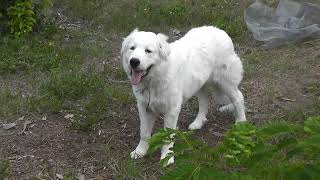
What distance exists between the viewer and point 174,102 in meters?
4.62

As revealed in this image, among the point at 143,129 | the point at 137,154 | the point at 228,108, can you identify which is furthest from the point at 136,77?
the point at 228,108

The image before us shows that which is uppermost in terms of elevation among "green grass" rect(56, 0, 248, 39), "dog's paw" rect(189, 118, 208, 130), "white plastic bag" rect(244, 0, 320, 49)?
"dog's paw" rect(189, 118, 208, 130)

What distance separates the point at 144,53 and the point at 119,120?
1340 mm

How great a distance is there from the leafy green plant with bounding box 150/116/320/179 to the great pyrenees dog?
2079 millimetres

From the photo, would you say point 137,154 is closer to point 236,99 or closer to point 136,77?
point 136,77

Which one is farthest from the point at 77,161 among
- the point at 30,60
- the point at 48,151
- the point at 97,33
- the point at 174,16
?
the point at 174,16

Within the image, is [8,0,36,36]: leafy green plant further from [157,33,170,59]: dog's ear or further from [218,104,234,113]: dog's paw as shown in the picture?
[157,33,170,59]: dog's ear

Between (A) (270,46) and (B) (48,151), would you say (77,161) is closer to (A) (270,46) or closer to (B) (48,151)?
(B) (48,151)

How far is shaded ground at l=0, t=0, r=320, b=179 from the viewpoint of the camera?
15.2 feet

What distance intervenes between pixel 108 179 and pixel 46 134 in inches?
41.0

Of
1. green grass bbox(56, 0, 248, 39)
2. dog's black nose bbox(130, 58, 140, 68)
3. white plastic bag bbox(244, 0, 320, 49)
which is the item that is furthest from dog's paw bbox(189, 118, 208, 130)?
green grass bbox(56, 0, 248, 39)

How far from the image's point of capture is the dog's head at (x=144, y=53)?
4293 millimetres

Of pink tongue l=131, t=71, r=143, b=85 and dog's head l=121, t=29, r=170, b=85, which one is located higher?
dog's head l=121, t=29, r=170, b=85

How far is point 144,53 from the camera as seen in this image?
170 inches
